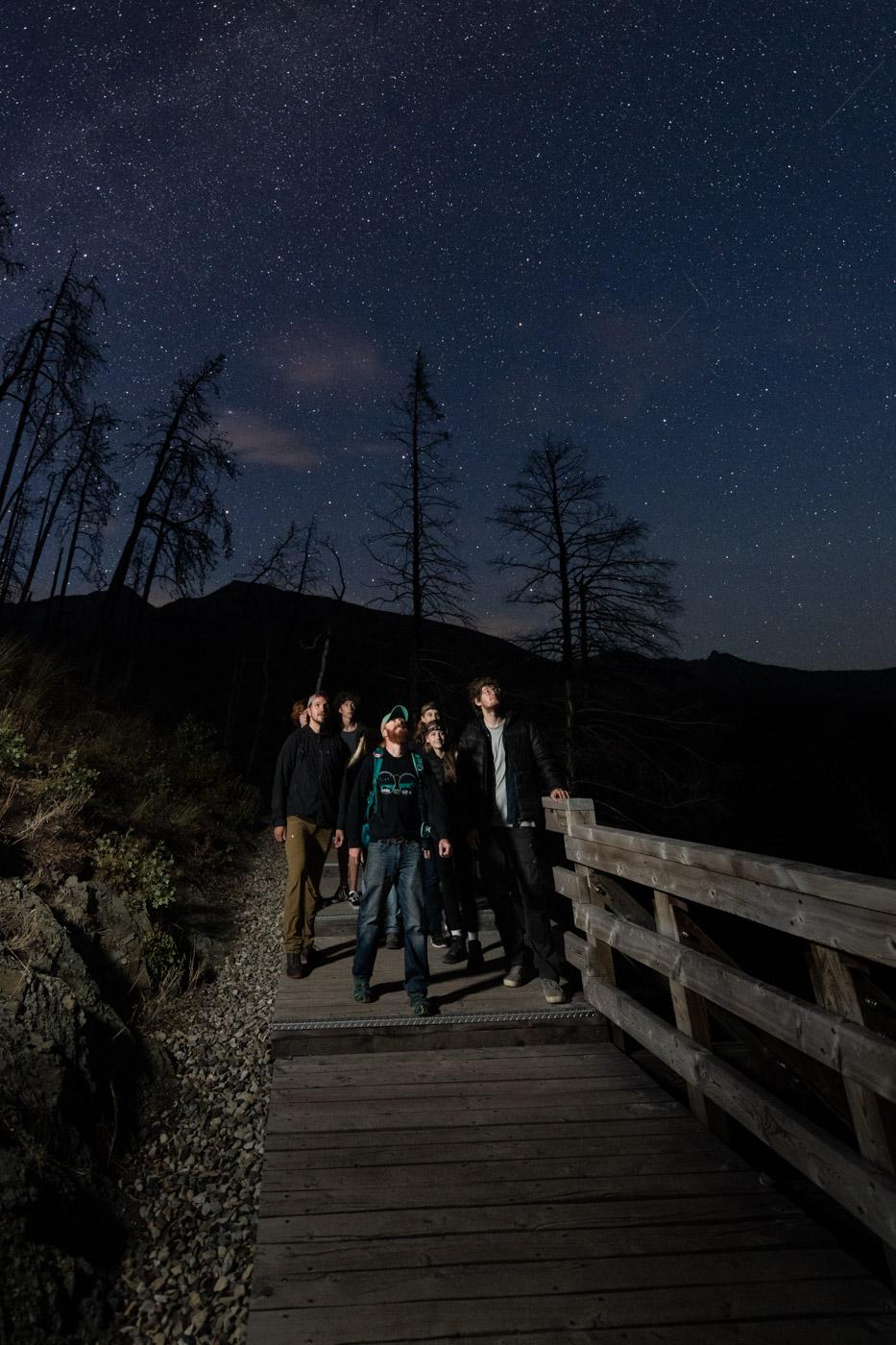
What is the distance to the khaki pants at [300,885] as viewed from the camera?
557 cm

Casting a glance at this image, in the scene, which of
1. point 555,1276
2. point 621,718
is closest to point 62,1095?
point 555,1276

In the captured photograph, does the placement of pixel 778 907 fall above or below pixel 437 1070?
above

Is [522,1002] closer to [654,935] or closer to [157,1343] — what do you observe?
[654,935]

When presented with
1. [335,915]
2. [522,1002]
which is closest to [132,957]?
[335,915]

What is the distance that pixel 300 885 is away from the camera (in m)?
5.59

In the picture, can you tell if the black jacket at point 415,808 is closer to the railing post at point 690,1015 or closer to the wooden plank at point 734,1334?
the railing post at point 690,1015

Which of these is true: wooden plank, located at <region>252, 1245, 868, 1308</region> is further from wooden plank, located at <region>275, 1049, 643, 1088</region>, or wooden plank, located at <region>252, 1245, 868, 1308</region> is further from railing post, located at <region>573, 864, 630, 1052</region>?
railing post, located at <region>573, 864, 630, 1052</region>

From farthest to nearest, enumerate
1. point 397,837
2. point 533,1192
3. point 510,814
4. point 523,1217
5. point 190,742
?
point 190,742
point 510,814
point 397,837
point 533,1192
point 523,1217

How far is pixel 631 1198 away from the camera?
2.69 metres

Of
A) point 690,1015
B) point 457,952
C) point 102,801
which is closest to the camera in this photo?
point 690,1015

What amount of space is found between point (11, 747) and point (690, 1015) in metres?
5.97

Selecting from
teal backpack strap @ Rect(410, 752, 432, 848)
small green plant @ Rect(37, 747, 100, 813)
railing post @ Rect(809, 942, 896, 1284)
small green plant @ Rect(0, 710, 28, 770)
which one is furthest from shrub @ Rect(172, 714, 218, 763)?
railing post @ Rect(809, 942, 896, 1284)

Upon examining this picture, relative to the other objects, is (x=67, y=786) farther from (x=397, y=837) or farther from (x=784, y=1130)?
(x=784, y=1130)

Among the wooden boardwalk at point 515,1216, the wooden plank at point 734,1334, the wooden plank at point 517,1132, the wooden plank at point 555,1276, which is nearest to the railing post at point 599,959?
the wooden boardwalk at point 515,1216
